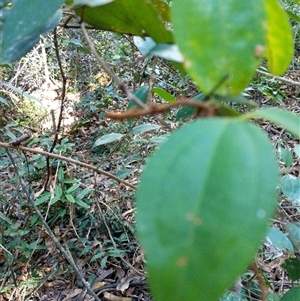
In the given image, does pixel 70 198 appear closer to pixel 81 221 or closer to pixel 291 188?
pixel 81 221

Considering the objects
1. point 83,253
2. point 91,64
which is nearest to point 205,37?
point 83,253

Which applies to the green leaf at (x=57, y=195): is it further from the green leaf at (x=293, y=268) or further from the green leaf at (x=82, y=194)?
the green leaf at (x=293, y=268)

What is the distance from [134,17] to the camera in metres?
0.42

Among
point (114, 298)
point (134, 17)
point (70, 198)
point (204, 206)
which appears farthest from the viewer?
point (70, 198)

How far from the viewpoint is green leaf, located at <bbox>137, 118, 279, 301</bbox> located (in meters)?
0.19

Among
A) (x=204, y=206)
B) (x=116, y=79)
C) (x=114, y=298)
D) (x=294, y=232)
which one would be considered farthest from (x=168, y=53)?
(x=114, y=298)

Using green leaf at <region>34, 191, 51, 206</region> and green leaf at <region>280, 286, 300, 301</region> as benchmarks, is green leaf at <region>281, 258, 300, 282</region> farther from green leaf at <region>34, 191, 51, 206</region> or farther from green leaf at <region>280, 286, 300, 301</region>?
green leaf at <region>34, 191, 51, 206</region>

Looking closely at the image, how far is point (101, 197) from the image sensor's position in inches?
58.6

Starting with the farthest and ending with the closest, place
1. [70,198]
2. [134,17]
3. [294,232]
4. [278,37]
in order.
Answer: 1. [70,198]
2. [294,232]
3. [134,17]
4. [278,37]

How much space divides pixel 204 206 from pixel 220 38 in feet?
0.38

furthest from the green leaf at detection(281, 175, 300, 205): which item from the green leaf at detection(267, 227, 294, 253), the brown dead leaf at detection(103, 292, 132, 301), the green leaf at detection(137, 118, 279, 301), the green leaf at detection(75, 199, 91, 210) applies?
the green leaf at detection(75, 199, 91, 210)

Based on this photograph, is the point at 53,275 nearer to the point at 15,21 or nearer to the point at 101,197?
the point at 101,197

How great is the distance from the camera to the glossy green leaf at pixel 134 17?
391 mm

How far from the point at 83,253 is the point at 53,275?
13 centimetres
